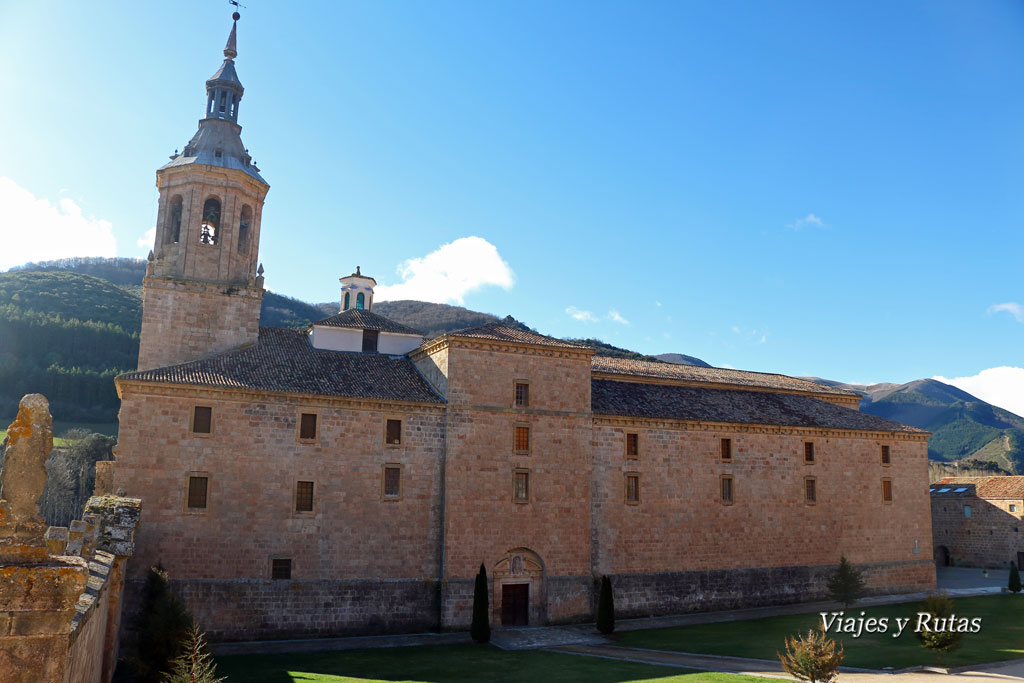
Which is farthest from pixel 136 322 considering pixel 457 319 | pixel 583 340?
pixel 583 340

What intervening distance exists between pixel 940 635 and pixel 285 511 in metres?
21.1

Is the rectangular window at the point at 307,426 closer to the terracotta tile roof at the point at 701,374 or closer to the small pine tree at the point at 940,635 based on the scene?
the terracotta tile roof at the point at 701,374

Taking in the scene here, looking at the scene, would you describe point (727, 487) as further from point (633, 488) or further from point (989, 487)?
point (989, 487)

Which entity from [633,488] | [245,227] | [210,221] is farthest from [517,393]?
[210,221]

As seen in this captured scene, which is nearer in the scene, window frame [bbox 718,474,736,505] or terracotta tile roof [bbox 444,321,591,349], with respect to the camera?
terracotta tile roof [bbox 444,321,591,349]

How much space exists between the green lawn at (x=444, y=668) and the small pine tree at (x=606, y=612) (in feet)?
13.5

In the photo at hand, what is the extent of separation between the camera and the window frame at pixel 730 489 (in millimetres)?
33906

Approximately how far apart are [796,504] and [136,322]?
10528 centimetres

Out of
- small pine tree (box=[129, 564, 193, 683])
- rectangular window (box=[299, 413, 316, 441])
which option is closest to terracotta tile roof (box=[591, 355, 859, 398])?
rectangular window (box=[299, 413, 316, 441])

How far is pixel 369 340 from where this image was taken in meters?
34.0

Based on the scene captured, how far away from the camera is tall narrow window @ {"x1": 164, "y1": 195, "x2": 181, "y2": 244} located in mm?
31359

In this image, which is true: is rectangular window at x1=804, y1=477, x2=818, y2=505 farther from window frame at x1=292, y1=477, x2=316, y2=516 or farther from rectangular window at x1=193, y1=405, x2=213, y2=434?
rectangular window at x1=193, y1=405, x2=213, y2=434

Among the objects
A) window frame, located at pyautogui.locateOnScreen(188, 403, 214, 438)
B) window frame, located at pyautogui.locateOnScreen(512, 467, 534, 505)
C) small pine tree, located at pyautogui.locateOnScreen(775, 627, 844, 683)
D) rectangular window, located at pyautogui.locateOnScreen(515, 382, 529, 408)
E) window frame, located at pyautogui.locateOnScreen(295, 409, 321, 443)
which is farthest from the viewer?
rectangular window, located at pyautogui.locateOnScreen(515, 382, 529, 408)

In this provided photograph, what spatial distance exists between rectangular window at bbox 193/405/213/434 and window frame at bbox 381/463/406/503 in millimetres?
6468
